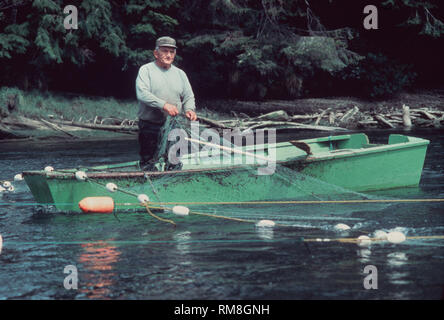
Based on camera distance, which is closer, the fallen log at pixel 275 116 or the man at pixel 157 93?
the man at pixel 157 93

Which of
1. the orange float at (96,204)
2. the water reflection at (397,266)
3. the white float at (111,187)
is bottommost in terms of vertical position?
the water reflection at (397,266)

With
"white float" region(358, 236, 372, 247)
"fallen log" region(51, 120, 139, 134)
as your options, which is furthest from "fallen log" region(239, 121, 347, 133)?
"white float" region(358, 236, 372, 247)

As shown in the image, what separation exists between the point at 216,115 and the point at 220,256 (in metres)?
18.6

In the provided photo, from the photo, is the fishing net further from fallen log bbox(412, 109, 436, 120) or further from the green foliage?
the green foliage

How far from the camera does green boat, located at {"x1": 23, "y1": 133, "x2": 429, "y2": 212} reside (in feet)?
25.5

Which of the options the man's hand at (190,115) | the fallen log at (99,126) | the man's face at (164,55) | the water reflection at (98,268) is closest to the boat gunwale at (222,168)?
the man's hand at (190,115)

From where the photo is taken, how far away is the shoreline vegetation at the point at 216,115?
20.6 meters

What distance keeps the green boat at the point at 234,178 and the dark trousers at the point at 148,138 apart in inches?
14.6

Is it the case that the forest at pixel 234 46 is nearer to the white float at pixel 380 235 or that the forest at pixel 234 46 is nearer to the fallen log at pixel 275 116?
the fallen log at pixel 275 116

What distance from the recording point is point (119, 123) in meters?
22.5

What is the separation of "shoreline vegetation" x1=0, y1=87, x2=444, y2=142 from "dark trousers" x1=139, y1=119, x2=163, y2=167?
36.1ft

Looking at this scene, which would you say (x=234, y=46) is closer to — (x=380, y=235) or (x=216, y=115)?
(x=216, y=115)

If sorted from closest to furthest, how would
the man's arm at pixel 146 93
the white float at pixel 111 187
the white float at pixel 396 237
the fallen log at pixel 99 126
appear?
1. the white float at pixel 396 237
2. the white float at pixel 111 187
3. the man's arm at pixel 146 93
4. the fallen log at pixel 99 126
